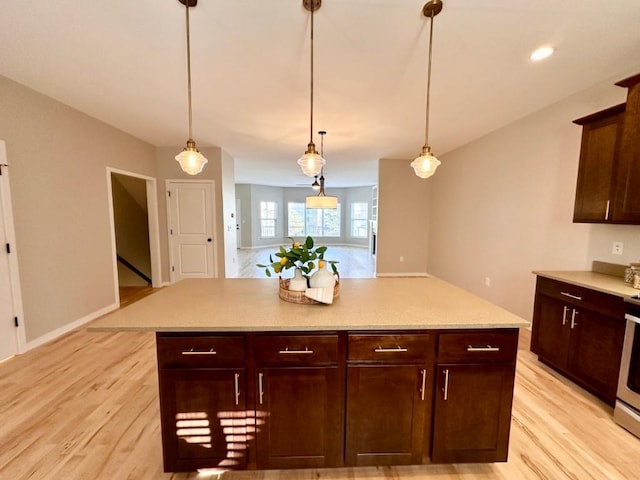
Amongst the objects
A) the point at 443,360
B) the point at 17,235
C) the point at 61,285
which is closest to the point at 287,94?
the point at 443,360

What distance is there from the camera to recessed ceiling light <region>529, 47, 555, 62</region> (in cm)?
204

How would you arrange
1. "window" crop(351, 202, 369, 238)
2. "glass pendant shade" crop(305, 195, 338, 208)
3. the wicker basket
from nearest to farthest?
the wicker basket, "glass pendant shade" crop(305, 195, 338, 208), "window" crop(351, 202, 369, 238)

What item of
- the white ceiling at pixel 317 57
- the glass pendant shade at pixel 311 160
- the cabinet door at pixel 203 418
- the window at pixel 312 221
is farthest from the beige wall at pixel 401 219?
the window at pixel 312 221

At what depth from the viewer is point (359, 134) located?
409 cm

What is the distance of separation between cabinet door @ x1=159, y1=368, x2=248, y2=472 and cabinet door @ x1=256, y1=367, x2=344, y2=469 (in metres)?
0.11

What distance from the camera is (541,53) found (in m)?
2.08

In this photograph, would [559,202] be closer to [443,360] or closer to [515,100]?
[515,100]

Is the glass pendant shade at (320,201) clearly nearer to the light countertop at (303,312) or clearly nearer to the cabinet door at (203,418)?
the light countertop at (303,312)

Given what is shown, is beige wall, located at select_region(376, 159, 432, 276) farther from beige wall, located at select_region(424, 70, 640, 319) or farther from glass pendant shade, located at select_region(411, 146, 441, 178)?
glass pendant shade, located at select_region(411, 146, 441, 178)

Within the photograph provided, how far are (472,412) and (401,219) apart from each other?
4809 mm

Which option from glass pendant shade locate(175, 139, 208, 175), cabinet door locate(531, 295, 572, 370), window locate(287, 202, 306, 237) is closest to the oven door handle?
cabinet door locate(531, 295, 572, 370)

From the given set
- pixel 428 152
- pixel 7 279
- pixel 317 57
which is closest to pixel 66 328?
pixel 7 279

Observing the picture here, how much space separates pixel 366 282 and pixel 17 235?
3437mm

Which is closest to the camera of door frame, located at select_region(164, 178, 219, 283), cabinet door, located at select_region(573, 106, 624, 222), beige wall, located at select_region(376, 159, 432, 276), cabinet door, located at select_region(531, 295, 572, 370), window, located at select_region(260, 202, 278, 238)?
cabinet door, located at select_region(573, 106, 624, 222)
